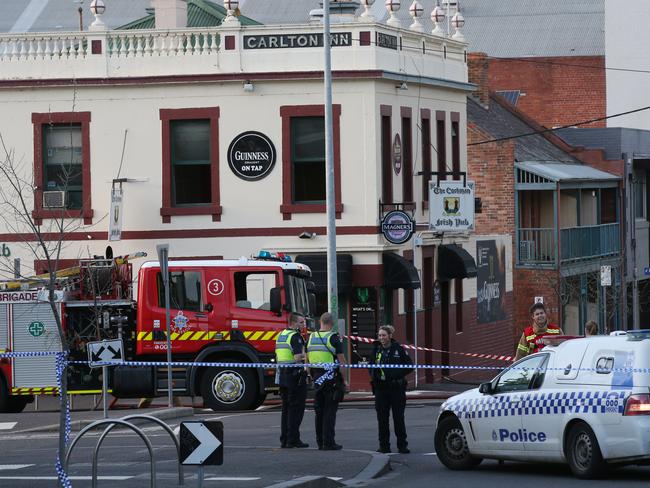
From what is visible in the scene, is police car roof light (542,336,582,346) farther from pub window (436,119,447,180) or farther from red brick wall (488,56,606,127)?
red brick wall (488,56,606,127)

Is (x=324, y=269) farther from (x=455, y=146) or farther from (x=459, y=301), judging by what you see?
(x=459, y=301)

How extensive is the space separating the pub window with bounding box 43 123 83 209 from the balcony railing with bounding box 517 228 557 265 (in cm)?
1642

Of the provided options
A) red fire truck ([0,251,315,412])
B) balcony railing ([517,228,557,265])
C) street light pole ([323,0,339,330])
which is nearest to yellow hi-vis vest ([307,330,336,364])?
red fire truck ([0,251,315,412])

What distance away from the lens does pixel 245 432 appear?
22.8 meters

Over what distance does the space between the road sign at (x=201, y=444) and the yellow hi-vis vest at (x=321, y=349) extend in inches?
242

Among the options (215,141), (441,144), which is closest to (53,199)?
(215,141)

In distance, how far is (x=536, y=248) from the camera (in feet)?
152

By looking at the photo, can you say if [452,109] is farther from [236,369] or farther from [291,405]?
[291,405]

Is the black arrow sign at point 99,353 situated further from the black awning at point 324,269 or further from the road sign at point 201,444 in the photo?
the road sign at point 201,444

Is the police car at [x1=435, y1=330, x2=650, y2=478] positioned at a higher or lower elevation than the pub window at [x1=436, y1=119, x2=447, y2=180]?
lower

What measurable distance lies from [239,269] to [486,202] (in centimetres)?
1940

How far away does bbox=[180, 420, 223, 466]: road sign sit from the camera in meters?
13.5

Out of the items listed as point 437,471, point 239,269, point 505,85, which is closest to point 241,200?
point 239,269

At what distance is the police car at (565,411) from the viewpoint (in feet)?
51.6
